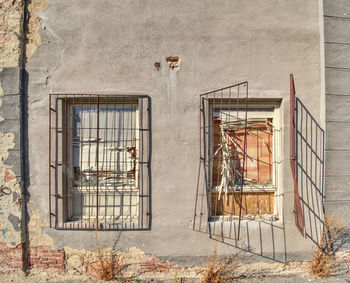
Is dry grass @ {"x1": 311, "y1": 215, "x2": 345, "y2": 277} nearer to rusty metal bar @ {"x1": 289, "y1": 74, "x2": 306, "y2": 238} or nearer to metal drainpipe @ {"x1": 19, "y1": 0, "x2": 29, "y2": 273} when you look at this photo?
rusty metal bar @ {"x1": 289, "y1": 74, "x2": 306, "y2": 238}

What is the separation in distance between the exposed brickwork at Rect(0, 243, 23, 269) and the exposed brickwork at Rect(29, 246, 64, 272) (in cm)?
12

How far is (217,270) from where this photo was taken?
310 centimetres

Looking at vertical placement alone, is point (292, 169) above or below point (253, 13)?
below

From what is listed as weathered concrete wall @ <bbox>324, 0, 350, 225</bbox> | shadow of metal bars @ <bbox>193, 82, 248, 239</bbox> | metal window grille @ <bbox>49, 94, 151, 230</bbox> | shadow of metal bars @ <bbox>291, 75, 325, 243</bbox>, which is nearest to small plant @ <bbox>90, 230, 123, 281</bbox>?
metal window grille @ <bbox>49, 94, 151, 230</bbox>

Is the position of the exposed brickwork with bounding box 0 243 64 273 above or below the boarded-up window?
below

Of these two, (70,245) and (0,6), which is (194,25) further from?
(70,245)

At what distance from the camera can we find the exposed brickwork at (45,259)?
3.07m

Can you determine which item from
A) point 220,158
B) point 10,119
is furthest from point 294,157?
point 10,119

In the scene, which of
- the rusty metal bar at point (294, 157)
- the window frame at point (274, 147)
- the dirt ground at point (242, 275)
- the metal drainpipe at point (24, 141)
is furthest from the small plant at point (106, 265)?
the rusty metal bar at point (294, 157)

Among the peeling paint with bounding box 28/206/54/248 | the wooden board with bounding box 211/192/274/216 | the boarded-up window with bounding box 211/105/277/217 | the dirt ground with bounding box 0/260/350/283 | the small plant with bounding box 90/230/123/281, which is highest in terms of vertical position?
the boarded-up window with bounding box 211/105/277/217

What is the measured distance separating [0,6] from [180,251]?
378 cm

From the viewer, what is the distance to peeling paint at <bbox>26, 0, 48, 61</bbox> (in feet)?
10.0

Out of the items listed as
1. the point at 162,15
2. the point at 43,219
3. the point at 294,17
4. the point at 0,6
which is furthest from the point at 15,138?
the point at 294,17

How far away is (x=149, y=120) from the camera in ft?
10.2
